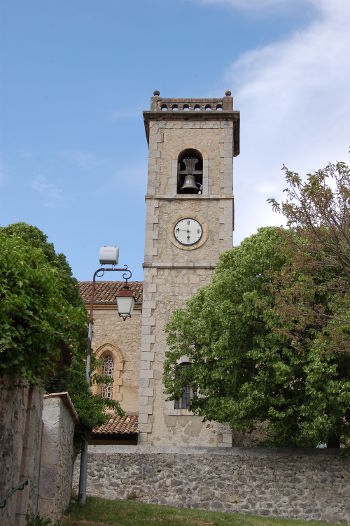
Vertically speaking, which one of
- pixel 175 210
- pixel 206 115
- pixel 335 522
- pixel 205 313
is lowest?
pixel 335 522

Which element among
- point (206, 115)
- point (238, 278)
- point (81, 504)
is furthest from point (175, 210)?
point (81, 504)

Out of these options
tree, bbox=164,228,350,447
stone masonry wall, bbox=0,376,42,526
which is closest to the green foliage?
stone masonry wall, bbox=0,376,42,526

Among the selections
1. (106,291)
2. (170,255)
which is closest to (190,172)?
(170,255)

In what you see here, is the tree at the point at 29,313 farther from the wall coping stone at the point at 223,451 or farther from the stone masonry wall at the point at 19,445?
the wall coping stone at the point at 223,451

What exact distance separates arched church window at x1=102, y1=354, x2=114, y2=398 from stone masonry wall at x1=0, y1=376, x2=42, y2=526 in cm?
1808

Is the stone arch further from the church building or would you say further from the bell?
the bell

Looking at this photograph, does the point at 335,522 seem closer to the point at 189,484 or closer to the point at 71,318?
the point at 189,484

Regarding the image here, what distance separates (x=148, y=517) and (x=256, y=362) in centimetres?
613

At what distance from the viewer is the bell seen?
29.0m

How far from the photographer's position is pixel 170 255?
91.9ft

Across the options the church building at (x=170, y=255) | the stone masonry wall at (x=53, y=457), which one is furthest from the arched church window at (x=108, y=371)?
the stone masonry wall at (x=53, y=457)

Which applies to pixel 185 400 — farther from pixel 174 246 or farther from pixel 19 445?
pixel 19 445

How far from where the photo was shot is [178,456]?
22.0 metres

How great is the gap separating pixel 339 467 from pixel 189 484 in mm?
4286
